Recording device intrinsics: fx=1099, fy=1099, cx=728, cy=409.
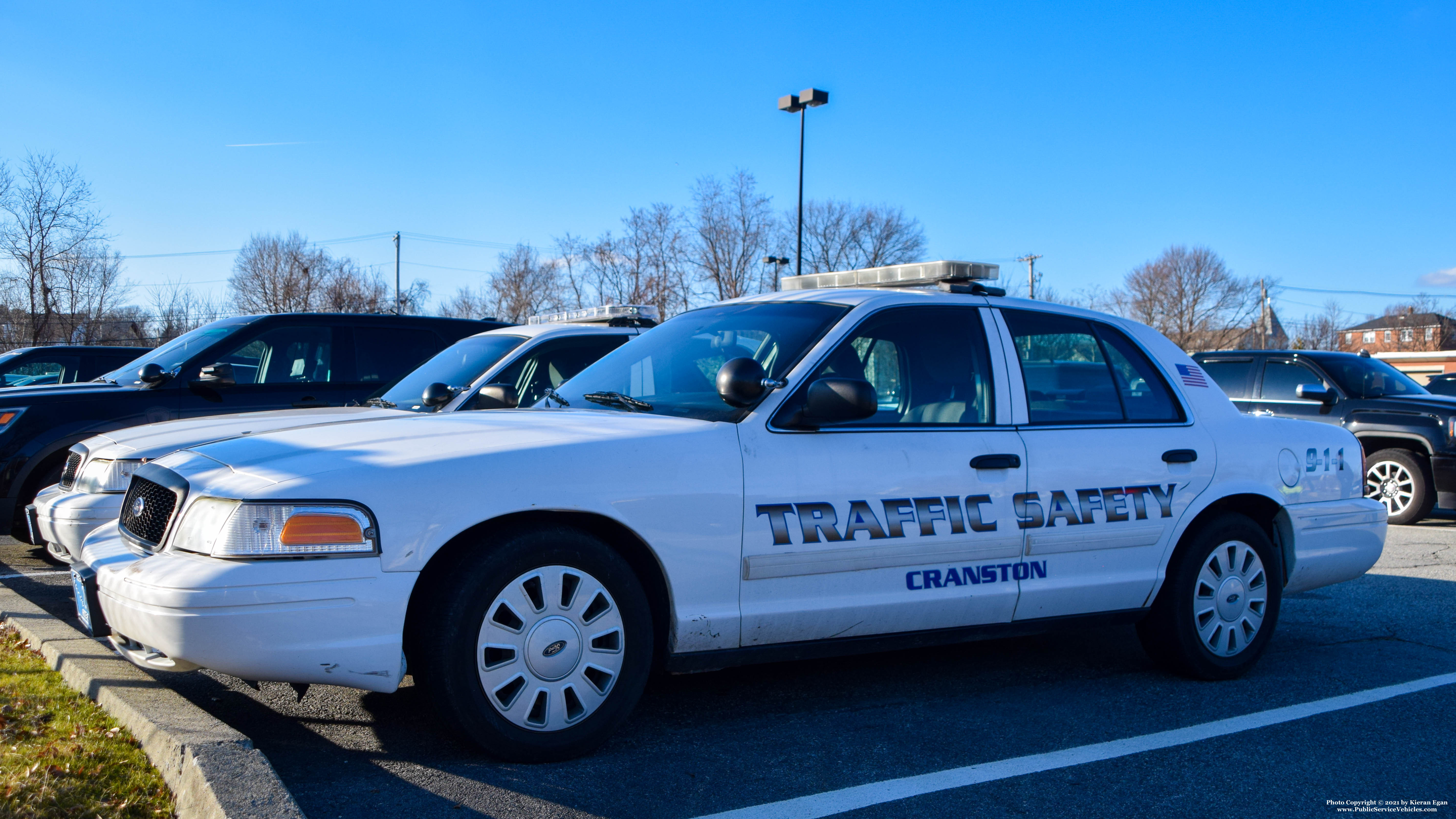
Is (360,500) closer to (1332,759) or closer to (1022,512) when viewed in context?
(1022,512)

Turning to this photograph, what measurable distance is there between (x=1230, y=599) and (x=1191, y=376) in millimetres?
1033

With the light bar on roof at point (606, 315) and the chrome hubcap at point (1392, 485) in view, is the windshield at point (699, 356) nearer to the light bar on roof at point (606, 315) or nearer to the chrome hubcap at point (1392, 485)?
the light bar on roof at point (606, 315)

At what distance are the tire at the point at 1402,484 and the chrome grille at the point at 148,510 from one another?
11.1m

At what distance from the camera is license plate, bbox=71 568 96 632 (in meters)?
3.59

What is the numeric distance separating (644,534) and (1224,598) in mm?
2870

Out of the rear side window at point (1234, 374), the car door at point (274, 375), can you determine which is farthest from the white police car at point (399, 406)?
the rear side window at point (1234, 374)

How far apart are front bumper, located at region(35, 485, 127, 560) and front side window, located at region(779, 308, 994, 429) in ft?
11.4

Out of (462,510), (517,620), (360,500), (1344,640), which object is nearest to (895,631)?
(517,620)

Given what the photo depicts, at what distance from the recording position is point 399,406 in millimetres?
6863

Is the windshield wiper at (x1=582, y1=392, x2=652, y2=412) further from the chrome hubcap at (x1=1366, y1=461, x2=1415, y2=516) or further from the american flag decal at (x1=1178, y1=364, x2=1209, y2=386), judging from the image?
the chrome hubcap at (x1=1366, y1=461, x2=1415, y2=516)

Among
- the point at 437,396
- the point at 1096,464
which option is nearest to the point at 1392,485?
the point at 1096,464

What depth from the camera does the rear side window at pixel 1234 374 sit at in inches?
472

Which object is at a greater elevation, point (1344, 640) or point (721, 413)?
point (721, 413)

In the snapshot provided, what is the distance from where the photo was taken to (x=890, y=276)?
529 centimetres
